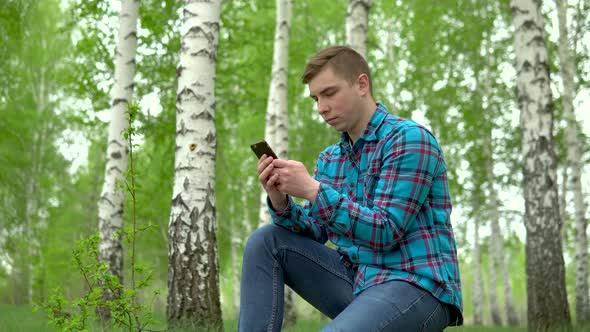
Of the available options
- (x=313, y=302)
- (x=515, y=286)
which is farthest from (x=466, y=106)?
(x=515, y=286)

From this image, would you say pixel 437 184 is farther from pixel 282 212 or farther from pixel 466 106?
pixel 466 106

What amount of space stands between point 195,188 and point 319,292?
86.1 inches

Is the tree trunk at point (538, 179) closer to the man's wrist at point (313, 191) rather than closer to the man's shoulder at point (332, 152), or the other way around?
the man's shoulder at point (332, 152)

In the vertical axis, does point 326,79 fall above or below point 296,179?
above

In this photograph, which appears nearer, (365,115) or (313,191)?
(313,191)

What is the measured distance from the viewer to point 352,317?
2.18 meters

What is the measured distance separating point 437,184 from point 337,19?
1465 centimetres

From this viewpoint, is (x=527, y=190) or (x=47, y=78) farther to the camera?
(x=47, y=78)

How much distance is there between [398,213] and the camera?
231 cm

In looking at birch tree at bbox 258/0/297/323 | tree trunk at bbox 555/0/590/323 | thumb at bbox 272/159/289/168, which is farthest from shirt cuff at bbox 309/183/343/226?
tree trunk at bbox 555/0/590/323

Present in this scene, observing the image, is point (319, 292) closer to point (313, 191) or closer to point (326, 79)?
point (313, 191)

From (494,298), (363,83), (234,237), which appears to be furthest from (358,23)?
(234,237)

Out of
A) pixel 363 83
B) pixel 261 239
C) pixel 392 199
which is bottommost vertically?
pixel 261 239

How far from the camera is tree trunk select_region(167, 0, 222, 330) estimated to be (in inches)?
179
